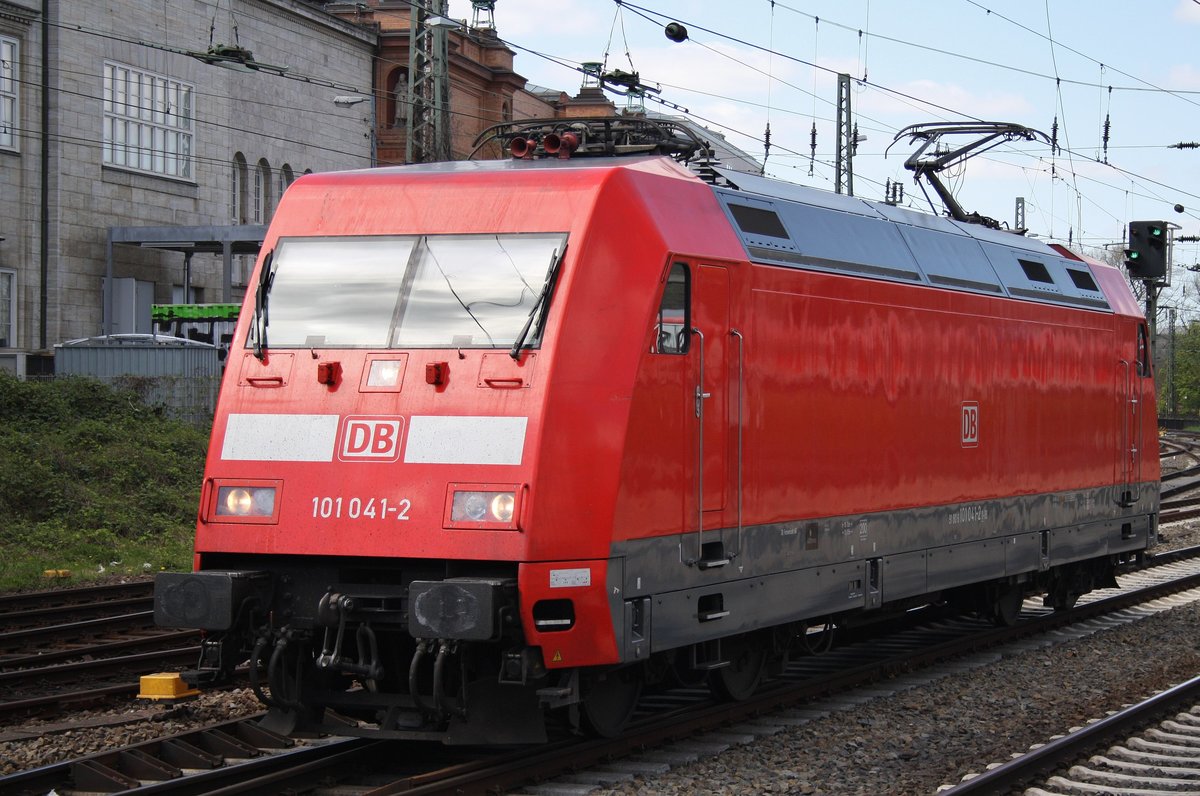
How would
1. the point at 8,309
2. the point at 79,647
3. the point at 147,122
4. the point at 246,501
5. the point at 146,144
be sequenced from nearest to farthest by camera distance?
the point at 246,501
the point at 79,647
the point at 8,309
the point at 147,122
the point at 146,144

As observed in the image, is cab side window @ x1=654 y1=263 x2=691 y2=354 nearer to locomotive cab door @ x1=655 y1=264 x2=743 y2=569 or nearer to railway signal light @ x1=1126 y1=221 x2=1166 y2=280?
locomotive cab door @ x1=655 y1=264 x2=743 y2=569

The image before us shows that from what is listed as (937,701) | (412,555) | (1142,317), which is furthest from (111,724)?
(1142,317)

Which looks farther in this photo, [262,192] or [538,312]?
[262,192]

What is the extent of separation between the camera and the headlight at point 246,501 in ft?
28.2

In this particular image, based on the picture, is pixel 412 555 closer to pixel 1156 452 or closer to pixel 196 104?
pixel 1156 452

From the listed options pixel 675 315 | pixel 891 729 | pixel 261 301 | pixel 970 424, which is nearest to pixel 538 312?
pixel 675 315

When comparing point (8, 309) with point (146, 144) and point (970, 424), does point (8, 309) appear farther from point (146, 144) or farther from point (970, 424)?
point (970, 424)

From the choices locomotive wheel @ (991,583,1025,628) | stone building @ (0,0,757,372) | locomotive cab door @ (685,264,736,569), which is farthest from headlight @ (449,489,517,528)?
stone building @ (0,0,757,372)

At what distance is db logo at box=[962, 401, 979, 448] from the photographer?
42.2ft

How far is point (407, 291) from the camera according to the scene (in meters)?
8.88

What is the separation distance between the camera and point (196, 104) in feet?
122

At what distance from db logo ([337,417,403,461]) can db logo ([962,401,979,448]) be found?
6034 mm

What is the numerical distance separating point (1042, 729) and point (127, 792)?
20.0 ft

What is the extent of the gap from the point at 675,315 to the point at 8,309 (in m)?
26.7
